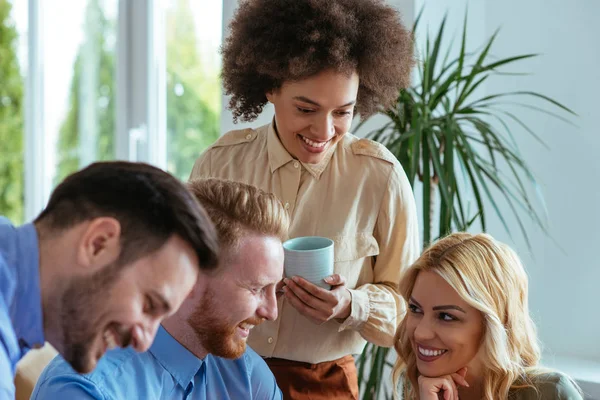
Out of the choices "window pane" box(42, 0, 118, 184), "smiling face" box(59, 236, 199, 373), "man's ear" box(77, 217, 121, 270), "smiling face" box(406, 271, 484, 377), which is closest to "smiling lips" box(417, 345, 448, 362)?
"smiling face" box(406, 271, 484, 377)

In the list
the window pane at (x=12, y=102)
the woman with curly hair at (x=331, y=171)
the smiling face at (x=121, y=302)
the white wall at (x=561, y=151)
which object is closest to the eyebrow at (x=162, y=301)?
the smiling face at (x=121, y=302)

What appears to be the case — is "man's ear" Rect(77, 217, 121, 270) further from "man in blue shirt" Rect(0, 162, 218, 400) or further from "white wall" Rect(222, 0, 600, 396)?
"white wall" Rect(222, 0, 600, 396)

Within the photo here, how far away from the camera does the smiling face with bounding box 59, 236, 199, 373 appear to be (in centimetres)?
108

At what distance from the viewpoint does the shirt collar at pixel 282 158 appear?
224 cm

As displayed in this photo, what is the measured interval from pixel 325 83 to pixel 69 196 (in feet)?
3.59

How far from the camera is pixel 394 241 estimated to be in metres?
2.23

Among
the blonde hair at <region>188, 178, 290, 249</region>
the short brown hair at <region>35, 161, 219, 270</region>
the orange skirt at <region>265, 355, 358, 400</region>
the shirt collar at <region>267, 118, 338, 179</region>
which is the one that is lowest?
the orange skirt at <region>265, 355, 358, 400</region>

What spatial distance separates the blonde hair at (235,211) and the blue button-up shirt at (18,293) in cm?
70

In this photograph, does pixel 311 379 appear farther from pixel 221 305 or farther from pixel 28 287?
pixel 28 287

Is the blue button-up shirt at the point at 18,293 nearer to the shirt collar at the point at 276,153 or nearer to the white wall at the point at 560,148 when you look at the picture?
the shirt collar at the point at 276,153

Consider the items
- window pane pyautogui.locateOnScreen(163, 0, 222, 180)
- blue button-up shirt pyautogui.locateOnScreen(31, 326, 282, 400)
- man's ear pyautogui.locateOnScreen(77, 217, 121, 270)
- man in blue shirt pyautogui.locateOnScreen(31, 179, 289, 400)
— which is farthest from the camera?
window pane pyautogui.locateOnScreen(163, 0, 222, 180)

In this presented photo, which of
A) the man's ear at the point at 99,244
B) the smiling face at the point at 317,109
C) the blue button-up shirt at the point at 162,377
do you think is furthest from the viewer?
the smiling face at the point at 317,109

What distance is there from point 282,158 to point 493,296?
65 cm

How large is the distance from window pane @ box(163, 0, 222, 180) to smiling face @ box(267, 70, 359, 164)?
245cm
